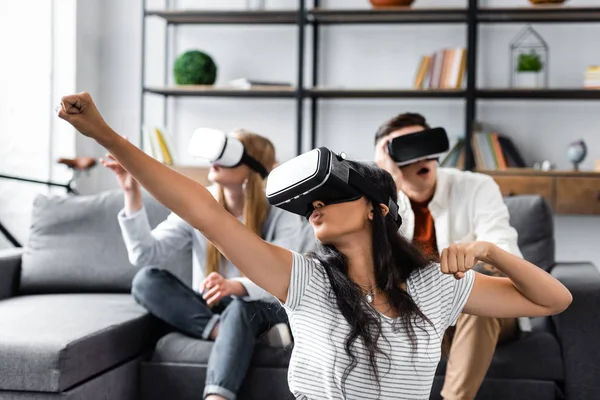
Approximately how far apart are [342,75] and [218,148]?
1.93 metres

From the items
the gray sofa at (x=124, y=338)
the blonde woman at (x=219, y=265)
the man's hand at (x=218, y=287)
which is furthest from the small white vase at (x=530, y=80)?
the man's hand at (x=218, y=287)

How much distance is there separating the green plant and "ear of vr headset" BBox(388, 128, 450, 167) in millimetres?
1650

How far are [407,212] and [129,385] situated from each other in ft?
3.20

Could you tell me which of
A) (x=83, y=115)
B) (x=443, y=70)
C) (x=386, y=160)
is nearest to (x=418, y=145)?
(x=386, y=160)

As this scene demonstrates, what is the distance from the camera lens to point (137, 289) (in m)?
2.78

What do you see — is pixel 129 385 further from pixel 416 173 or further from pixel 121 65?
pixel 121 65

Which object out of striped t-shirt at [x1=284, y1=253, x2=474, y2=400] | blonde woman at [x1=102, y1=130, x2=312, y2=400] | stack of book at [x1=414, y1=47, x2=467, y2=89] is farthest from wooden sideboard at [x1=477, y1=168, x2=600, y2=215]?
striped t-shirt at [x1=284, y1=253, x2=474, y2=400]

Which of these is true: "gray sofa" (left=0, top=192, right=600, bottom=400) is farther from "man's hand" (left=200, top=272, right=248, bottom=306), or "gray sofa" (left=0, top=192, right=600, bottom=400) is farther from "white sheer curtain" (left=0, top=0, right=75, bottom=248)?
"white sheer curtain" (left=0, top=0, right=75, bottom=248)

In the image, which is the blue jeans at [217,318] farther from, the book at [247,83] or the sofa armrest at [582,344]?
the book at [247,83]

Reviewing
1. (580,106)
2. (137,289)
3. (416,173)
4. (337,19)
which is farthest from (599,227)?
(137,289)

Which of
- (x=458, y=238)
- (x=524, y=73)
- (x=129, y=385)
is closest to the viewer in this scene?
(x=129, y=385)

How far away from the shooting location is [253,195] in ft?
9.07

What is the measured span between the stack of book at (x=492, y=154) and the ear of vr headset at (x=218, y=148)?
1.64 metres

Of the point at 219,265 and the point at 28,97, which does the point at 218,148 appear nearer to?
the point at 219,265
